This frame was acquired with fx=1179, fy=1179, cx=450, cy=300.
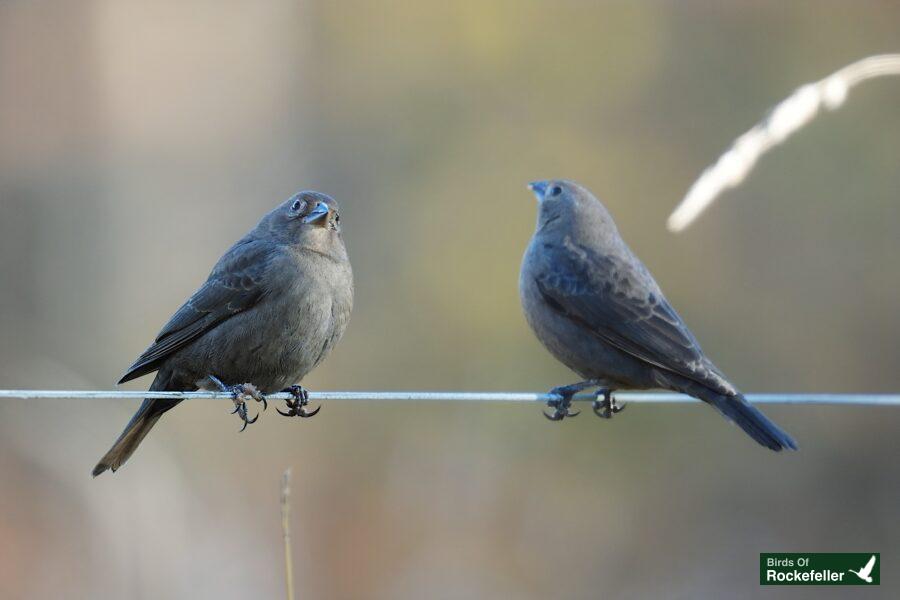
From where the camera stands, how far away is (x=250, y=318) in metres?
5.82

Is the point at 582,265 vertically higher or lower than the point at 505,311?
lower

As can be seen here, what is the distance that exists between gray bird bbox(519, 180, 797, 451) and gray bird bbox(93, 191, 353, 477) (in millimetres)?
1037

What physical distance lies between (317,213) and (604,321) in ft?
5.26

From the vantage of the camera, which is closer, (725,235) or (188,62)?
(725,235)

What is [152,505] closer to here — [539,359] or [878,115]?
[539,359]

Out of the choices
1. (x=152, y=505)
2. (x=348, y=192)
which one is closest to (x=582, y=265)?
(x=152, y=505)

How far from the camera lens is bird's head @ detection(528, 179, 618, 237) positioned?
6352 mm

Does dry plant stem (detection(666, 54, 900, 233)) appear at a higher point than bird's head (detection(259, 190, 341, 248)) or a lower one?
lower

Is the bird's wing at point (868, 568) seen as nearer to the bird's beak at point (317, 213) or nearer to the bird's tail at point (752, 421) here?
the bird's tail at point (752, 421)

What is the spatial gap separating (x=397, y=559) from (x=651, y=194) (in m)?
4.49

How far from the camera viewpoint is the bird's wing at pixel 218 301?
5.88 meters

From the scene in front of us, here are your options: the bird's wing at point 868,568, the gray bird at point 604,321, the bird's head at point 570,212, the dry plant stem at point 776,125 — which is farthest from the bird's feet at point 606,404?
the dry plant stem at point 776,125

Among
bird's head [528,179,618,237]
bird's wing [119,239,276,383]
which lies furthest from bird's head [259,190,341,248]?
bird's head [528,179,618,237]

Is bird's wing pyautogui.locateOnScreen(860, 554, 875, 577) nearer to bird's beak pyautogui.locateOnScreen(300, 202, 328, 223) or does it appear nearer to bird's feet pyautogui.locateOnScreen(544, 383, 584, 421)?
bird's feet pyautogui.locateOnScreen(544, 383, 584, 421)
